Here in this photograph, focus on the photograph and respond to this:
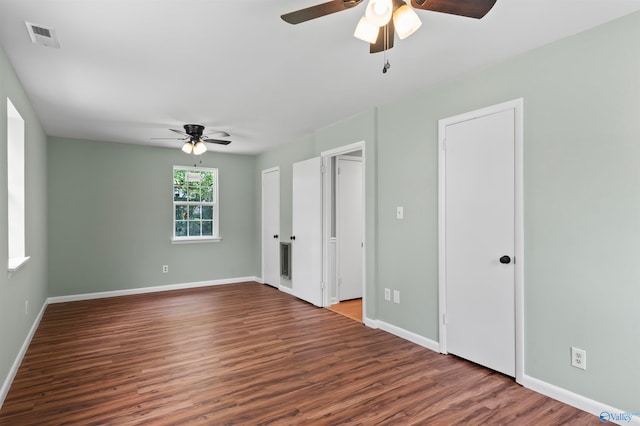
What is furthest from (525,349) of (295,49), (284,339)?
(295,49)

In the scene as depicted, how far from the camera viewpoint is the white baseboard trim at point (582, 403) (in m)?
2.12

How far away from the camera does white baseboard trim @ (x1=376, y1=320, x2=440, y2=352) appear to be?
3.31m

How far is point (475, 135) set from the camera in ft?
9.71

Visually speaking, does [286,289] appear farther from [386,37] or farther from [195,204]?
[386,37]

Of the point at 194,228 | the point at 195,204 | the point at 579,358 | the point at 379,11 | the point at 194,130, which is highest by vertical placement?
the point at 194,130

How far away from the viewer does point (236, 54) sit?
8.55 ft

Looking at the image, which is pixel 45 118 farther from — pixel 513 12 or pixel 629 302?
pixel 629 302

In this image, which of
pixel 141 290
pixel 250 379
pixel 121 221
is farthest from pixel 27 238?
pixel 250 379

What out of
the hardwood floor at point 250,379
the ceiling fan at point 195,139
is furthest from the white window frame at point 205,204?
the hardwood floor at point 250,379

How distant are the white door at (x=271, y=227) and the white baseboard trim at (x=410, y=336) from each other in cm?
262

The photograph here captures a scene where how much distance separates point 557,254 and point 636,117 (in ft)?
3.09

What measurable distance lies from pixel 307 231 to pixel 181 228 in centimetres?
253

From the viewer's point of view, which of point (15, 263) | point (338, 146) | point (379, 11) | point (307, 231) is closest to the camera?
point (379, 11)

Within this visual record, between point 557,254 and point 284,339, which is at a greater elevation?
point 557,254
